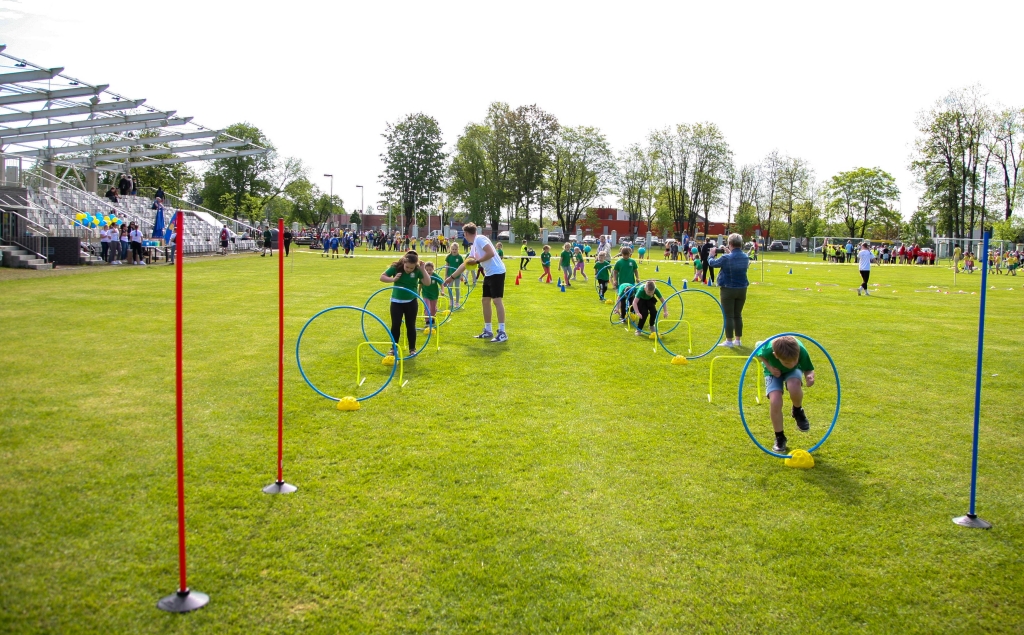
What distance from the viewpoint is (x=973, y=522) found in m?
5.05

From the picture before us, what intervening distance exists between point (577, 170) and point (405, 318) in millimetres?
82867

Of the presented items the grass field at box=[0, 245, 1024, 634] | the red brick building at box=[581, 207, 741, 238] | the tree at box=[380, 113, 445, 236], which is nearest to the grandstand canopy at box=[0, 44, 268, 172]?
the grass field at box=[0, 245, 1024, 634]

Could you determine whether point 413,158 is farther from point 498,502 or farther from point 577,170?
point 498,502

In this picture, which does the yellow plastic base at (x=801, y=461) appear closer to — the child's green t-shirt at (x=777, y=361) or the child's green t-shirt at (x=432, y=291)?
the child's green t-shirt at (x=777, y=361)

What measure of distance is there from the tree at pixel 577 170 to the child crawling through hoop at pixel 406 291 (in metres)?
80.0

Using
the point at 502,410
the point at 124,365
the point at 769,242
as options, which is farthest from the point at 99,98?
the point at 769,242

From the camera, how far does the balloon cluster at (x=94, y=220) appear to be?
33406 mm

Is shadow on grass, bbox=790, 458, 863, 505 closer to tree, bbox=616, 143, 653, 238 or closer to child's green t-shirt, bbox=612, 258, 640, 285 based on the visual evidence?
child's green t-shirt, bbox=612, 258, 640, 285

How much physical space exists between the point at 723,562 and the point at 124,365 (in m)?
8.85

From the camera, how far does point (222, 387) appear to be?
8.62m

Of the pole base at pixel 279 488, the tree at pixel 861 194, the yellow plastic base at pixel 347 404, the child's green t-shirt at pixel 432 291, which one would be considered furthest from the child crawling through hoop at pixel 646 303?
the tree at pixel 861 194

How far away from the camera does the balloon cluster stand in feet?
110

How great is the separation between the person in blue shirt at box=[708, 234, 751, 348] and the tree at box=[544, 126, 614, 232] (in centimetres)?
7848

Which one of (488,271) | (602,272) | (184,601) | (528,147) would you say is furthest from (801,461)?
(528,147)
